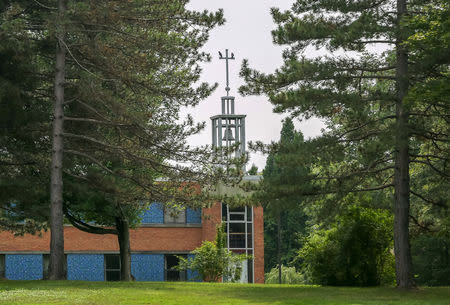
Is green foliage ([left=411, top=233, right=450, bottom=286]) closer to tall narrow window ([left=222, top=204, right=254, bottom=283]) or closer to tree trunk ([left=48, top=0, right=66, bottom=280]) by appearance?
tall narrow window ([left=222, top=204, right=254, bottom=283])

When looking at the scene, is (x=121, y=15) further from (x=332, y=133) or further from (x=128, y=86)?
(x=332, y=133)

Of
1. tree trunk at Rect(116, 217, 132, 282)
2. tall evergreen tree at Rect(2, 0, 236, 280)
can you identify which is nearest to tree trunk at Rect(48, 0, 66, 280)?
tall evergreen tree at Rect(2, 0, 236, 280)

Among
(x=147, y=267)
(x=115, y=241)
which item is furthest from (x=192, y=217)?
(x=115, y=241)

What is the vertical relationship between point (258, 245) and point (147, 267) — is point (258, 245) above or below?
above

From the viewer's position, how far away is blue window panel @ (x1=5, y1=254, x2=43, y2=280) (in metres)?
41.8

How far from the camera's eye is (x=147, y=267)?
1683 inches

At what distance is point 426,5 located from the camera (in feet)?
66.7

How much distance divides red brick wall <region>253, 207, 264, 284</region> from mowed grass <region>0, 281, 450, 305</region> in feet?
77.3

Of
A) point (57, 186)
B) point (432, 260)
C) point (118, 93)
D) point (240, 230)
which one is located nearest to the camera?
point (57, 186)

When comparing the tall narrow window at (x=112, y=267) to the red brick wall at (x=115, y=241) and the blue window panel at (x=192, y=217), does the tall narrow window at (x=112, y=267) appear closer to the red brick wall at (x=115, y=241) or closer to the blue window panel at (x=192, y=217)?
the red brick wall at (x=115, y=241)

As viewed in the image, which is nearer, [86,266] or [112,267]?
[86,266]

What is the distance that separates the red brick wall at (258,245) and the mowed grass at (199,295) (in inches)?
927

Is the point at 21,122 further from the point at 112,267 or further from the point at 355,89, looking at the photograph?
the point at 112,267

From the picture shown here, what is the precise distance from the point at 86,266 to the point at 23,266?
11.2ft
